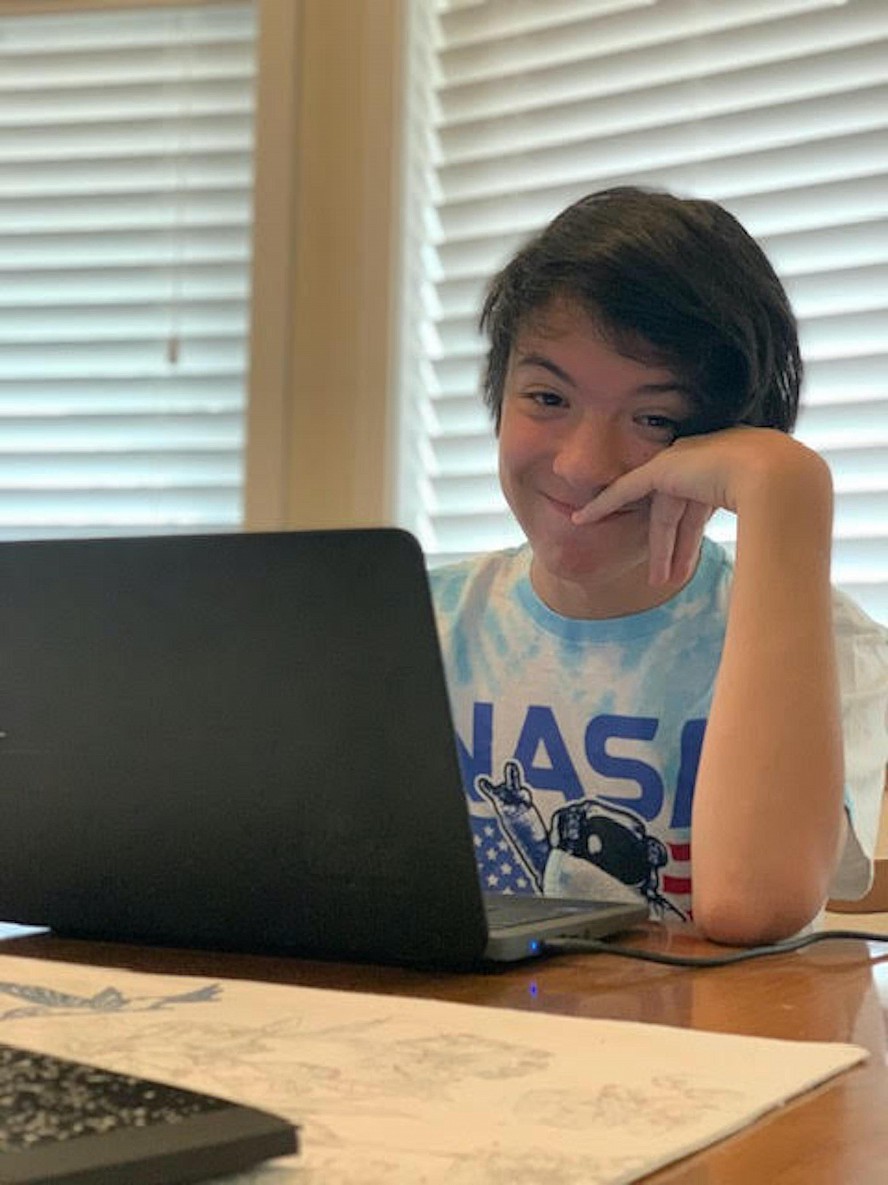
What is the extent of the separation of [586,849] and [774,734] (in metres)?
0.28

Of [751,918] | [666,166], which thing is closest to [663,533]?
[751,918]

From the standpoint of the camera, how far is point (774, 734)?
1108mm

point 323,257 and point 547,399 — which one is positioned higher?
point 323,257

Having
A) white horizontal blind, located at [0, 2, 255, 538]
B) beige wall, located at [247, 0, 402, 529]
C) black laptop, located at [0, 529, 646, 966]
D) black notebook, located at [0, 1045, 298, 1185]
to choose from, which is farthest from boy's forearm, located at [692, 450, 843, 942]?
white horizontal blind, located at [0, 2, 255, 538]

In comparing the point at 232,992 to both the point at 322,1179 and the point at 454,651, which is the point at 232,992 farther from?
the point at 454,651

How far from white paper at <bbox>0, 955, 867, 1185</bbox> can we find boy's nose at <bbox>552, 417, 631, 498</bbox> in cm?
64

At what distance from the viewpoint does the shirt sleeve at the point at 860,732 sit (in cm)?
135

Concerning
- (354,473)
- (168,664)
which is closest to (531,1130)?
(168,664)

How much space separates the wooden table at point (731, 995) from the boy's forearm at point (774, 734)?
1.7 inches

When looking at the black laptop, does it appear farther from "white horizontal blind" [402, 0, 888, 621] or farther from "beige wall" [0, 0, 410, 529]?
"beige wall" [0, 0, 410, 529]

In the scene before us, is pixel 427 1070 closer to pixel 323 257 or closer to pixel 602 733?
pixel 602 733

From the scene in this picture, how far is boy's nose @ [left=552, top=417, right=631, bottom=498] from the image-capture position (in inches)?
52.4

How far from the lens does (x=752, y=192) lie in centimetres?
200

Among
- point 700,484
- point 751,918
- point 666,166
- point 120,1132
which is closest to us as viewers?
point 120,1132
